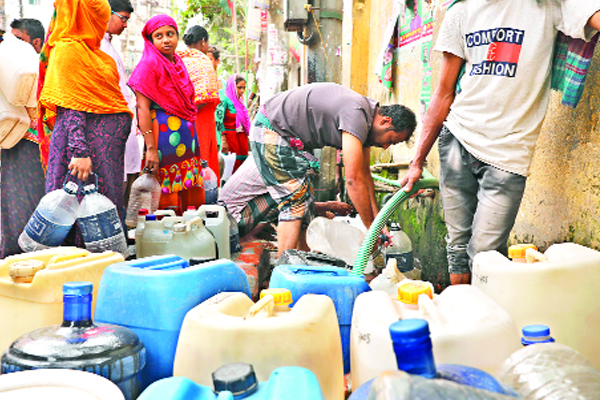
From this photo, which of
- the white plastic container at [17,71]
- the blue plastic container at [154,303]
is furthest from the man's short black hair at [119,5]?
the blue plastic container at [154,303]

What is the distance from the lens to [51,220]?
2574 millimetres

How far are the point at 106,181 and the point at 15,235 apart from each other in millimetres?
1024

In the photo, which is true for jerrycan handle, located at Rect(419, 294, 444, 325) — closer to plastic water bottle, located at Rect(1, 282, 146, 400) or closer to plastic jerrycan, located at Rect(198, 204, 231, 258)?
plastic water bottle, located at Rect(1, 282, 146, 400)

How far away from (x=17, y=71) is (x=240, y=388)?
302 cm

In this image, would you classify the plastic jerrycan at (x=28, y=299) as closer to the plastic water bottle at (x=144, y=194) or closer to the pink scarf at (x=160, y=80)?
the plastic water bottle at (x=144, y=194)

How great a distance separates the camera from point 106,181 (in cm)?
301

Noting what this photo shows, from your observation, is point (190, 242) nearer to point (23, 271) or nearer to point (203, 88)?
point (23, 271)

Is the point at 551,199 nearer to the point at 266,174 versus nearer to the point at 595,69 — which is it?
the point at 595,69

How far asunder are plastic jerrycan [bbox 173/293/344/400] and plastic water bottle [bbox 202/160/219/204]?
357 cm

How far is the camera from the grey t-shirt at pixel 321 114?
122 inches

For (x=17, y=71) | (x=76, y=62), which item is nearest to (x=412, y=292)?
(x=76, y=62)

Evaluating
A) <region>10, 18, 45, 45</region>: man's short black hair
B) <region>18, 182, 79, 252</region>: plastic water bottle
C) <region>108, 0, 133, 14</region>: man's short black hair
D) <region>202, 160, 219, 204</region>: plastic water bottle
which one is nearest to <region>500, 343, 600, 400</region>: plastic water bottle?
A: <region>18, 182, 79, 252</region>: plastic water bottle

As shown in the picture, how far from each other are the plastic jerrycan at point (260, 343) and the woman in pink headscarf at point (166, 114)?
2.95 metres

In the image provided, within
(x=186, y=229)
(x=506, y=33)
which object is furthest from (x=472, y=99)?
(x=186, y=229)
